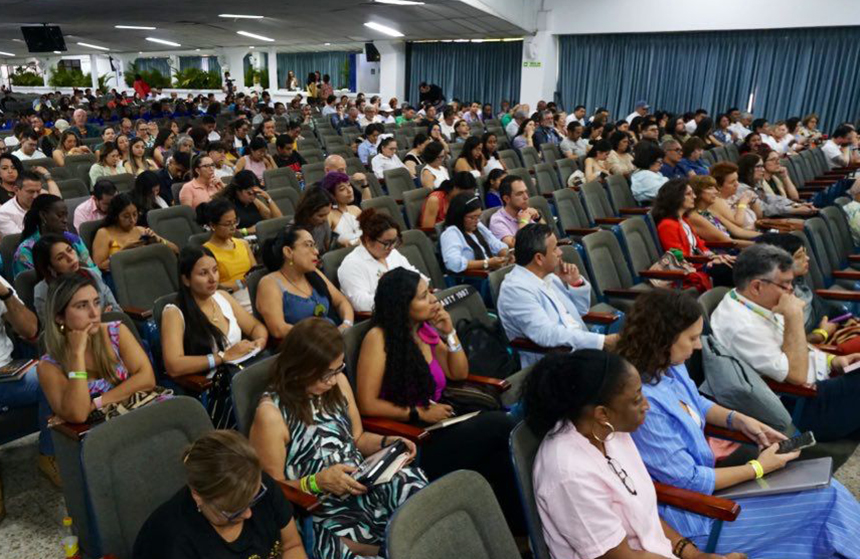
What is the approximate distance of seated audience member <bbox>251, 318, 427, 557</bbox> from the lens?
6.63 ft

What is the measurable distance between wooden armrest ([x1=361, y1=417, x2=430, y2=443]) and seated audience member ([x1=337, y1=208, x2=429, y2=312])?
47.9 inches

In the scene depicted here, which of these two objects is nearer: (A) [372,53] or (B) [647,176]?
(B) [647,176]

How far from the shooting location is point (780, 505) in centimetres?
215

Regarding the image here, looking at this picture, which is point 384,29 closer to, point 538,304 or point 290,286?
point 290,286

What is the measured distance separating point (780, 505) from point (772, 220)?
157 inches

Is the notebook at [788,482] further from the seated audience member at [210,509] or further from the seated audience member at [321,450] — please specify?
the seated audience member at [210,509]

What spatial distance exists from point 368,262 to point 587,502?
Answer: 84.7 inches

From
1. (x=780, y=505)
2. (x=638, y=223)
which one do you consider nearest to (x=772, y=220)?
(x=638, y=223)

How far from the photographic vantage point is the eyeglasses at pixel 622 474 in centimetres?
189

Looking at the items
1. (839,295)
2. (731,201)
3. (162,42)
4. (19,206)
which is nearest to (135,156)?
(19,206)

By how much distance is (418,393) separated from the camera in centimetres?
254

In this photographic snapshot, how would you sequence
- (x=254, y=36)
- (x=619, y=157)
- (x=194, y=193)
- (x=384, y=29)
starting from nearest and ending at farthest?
(x=194, y=193)
(x=619, y=157)
(x=384, y=29)
(x=254, y=36)

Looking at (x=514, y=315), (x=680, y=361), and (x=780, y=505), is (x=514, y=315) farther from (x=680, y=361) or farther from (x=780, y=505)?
(x=780, y=505)

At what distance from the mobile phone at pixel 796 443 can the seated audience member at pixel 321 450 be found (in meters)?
1.27
